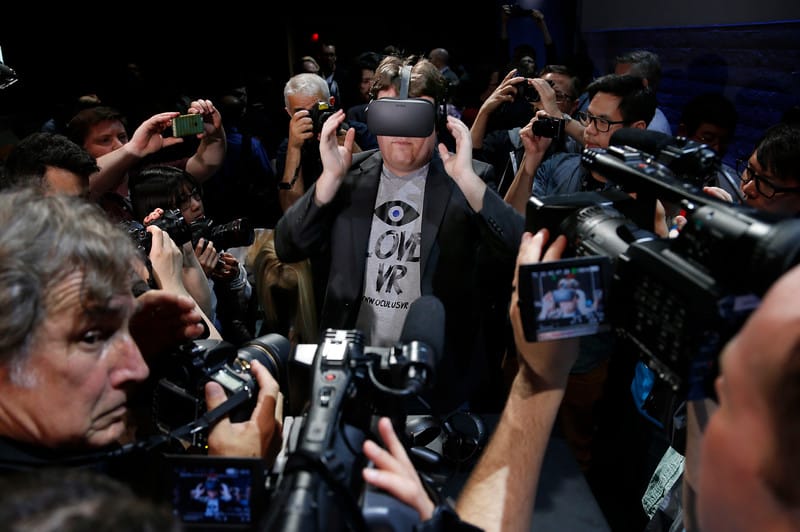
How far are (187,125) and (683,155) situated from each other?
79.6 inches

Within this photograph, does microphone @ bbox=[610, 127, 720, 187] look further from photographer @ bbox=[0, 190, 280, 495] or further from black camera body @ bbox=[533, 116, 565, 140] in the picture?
black camera body @ bbox=[533, 116, 565, 140]

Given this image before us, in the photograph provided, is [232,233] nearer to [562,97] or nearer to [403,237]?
[403,237]

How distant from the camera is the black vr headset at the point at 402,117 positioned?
178cm

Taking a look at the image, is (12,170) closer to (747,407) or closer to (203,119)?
(203,119)

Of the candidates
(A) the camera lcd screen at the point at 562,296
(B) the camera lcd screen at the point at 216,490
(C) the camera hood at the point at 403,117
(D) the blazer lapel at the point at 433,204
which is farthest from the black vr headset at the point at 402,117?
(B) the camera lcd screen at the point at 216,490

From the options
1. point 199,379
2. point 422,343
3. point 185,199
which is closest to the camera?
point 422,343

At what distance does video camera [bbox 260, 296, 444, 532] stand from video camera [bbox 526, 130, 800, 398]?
0.31m

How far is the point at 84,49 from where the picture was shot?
21.9 ft

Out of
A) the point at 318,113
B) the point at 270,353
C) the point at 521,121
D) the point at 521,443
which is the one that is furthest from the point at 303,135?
the point at 521,443

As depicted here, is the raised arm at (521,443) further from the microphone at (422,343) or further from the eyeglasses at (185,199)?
the eyeglasses at (185,199)

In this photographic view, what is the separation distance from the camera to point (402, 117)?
5.86ft

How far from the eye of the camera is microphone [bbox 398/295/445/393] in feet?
2.96

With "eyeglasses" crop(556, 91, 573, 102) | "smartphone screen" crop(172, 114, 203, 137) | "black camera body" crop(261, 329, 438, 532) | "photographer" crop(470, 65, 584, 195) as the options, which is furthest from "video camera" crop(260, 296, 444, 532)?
"eyeglasses" crop(556, 91, 573, 102)

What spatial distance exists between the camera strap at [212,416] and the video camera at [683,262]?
63 centimetres
